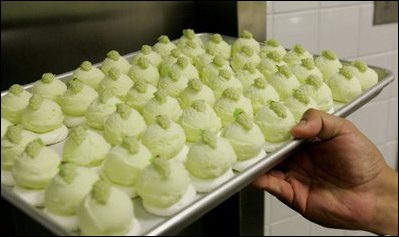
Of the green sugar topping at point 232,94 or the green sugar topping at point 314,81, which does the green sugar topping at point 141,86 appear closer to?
the green sugar topping at point 232,94

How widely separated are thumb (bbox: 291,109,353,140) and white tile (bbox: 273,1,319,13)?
588mm

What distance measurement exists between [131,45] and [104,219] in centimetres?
80

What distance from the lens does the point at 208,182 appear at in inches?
32.6

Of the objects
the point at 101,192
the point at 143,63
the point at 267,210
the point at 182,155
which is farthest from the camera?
the point at 267,210

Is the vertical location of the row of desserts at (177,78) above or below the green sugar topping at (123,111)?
below

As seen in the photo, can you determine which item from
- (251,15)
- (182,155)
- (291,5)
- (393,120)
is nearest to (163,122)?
(182,155)

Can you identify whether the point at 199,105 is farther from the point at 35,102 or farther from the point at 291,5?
the point at 291,5

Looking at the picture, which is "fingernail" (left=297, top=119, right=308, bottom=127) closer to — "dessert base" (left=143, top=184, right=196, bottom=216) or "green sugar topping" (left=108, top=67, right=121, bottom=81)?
"dessert base" (left=143, top=184, right=196, bottom=216)

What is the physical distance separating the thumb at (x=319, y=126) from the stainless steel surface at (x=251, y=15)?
1.72 ft

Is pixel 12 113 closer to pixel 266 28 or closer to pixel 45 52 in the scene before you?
pixel 45 52

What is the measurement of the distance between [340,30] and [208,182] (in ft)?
3.27

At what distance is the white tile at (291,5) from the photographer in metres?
1.52

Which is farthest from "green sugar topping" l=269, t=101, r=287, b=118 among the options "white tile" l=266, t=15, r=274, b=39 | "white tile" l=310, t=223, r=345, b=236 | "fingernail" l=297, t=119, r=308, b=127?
"white tile" l=310, t=223, r=345, b=236

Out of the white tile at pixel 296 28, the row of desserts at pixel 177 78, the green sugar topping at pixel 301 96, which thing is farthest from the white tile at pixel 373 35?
the green sugar topping at pixel 301 96
